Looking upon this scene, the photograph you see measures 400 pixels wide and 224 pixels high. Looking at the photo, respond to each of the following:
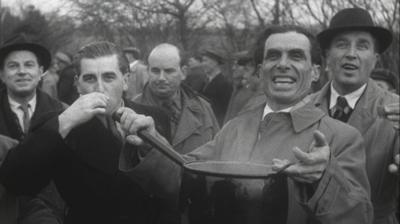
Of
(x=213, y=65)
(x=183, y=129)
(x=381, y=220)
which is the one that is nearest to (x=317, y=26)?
(x=213, y=65)

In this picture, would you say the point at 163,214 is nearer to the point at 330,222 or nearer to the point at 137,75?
the point at 330,222

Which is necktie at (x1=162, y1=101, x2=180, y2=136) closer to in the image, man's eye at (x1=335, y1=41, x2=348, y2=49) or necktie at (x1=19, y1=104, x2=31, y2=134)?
necktie at (x1=19, y1=104, x2=31, y2=134)

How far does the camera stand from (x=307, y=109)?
2.53 metres

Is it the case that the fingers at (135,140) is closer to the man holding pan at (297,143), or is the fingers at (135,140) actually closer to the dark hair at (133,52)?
the man holding pan at (297,143)

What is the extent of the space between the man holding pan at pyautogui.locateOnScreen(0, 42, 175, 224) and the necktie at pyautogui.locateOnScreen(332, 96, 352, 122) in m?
1.30

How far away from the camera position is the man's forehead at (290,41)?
2.65 meters

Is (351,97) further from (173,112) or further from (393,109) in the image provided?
(173,112)

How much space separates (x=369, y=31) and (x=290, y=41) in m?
1.24

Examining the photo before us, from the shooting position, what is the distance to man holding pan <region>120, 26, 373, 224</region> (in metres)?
2.04

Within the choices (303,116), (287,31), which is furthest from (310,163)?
(287,31)

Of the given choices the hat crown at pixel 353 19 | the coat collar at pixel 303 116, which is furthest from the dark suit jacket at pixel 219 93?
the coat collar at pixel 303 116

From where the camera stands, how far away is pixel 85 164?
2.66 meters

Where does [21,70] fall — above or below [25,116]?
above

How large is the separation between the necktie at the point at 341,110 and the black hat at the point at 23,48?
2.64 meters
